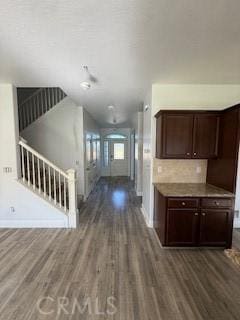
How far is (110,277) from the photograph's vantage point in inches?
90.2

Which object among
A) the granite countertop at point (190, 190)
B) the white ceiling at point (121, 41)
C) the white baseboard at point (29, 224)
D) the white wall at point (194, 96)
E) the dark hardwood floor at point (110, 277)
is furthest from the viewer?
the white baseboard at point (29, 224)

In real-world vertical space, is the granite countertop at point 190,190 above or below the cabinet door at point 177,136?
below

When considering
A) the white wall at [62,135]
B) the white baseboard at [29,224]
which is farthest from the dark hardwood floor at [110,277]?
the white wall at [62,135]

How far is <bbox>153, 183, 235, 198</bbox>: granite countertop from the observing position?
274 cm

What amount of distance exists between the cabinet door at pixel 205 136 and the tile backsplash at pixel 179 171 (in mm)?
380

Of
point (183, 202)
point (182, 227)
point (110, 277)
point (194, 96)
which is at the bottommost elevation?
point (110, 277)

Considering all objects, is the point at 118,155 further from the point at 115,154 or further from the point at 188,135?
the point at 188,135

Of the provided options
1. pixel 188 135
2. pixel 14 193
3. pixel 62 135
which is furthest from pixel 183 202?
pixel 62 135

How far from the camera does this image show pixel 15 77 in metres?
3.16

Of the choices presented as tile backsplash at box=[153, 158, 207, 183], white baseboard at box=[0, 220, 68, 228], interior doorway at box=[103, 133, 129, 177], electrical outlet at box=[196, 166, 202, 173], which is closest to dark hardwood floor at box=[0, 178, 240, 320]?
white baseboard at box=[0, 220, 68, 228]

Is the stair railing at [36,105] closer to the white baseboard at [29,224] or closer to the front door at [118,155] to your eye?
the white baseboard at [29,224]

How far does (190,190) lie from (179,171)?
0.61m

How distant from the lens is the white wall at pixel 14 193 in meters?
3.54

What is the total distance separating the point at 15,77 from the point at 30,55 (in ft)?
3.34
